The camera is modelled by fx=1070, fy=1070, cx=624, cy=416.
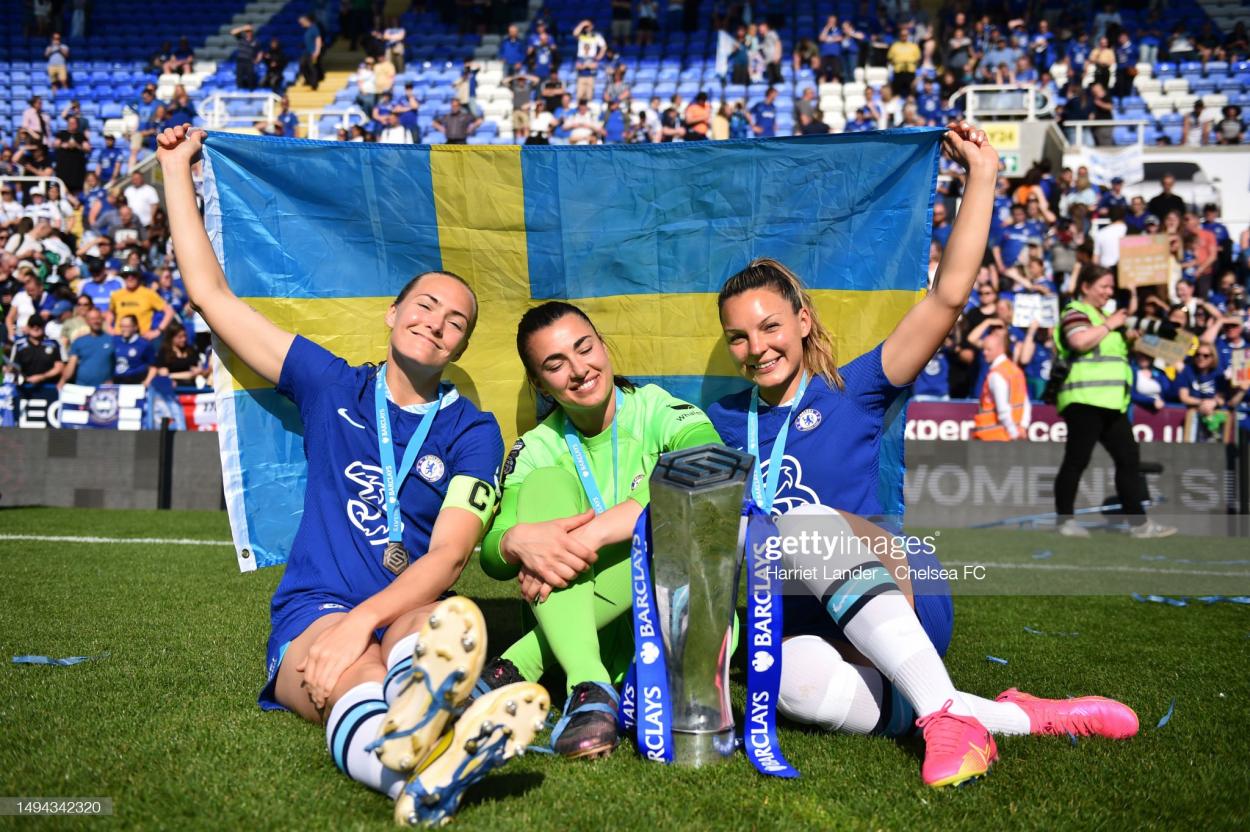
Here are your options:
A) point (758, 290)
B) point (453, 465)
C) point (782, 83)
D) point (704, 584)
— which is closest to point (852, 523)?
point (704, 584)

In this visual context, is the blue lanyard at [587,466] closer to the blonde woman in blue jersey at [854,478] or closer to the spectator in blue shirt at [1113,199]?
the blonde woman in blue jersey at [854,478]

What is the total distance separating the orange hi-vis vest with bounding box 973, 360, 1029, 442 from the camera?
9797 millimetres

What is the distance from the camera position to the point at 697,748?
254 cm

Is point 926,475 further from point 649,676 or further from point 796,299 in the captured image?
point 649,676

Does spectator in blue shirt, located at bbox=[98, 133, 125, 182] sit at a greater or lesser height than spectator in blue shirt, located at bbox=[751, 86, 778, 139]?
lesser

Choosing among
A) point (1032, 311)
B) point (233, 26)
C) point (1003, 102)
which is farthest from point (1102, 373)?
point (233, 26)

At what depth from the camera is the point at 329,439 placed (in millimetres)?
3184

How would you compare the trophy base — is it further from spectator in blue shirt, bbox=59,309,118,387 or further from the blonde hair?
spectator in blue shirt, bbox=59,309,118,387

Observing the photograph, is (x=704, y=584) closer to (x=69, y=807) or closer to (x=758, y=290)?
(x=758, y=290)

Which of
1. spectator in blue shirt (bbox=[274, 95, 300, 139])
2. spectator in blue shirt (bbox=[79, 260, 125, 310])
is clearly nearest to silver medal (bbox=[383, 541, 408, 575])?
spectator in blue shirt (bbox=[79, 260, 125, 310])

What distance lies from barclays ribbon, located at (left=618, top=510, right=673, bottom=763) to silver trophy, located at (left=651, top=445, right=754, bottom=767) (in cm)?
2

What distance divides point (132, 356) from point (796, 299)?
988 centimetres

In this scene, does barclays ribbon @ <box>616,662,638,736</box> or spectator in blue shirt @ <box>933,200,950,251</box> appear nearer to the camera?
barclays ribbon @ <box>616,662,638,736</box>

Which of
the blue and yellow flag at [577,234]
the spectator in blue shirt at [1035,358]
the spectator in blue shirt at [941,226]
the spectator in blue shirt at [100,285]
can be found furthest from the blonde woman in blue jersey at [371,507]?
the spectator in blue shirt at [100,285]
